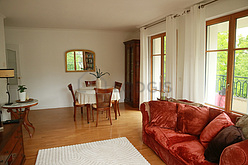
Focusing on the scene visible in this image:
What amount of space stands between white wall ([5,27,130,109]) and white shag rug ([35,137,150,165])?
3292mm

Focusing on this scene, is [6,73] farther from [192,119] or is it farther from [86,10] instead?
[192,119]

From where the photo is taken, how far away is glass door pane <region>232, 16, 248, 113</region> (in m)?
2.84

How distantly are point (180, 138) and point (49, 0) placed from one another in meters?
3.26

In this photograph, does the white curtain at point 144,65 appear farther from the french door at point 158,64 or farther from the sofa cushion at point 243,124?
the sofa cushion at point 243,124

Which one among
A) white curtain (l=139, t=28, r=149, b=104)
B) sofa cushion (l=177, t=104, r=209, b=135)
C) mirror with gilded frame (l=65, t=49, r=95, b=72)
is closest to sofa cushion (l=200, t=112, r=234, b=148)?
sofa cushion (l=177, t=104, r=209, b=135)

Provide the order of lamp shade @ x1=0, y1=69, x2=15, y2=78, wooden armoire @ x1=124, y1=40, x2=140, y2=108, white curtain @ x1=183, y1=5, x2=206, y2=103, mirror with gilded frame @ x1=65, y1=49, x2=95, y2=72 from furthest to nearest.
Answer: mirror with gilded frame @ x1=65, y1=49, x2=95, y2=72
wooden armoire @ x1=124, y1=40, x2=140, y2=108
white curtain @ x1=183, y1=5, x2=206, y2=103
lamp shade @ x1=0, y1=69, x2=15, y2=78

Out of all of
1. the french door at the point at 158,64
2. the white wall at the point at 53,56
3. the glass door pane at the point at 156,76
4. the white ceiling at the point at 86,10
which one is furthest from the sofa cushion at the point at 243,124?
the white wall at the point at 53,56

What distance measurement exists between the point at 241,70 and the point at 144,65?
292 centimetres

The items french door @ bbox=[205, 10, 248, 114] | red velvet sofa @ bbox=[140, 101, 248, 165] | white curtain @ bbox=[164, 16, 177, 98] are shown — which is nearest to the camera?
red velvet sofa @ bbox=[140, 101, 248, 165]

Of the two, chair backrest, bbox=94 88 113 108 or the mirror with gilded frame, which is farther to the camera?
the mirror with gilded frame

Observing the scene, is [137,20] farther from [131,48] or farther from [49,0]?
[49,0]

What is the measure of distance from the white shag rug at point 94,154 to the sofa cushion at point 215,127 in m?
0.96

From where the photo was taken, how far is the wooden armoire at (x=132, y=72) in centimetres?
596

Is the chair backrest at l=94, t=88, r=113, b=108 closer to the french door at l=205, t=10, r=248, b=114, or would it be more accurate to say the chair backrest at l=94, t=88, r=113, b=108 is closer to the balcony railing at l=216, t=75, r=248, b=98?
the french door at l=205, t=10, r=248, b=114
